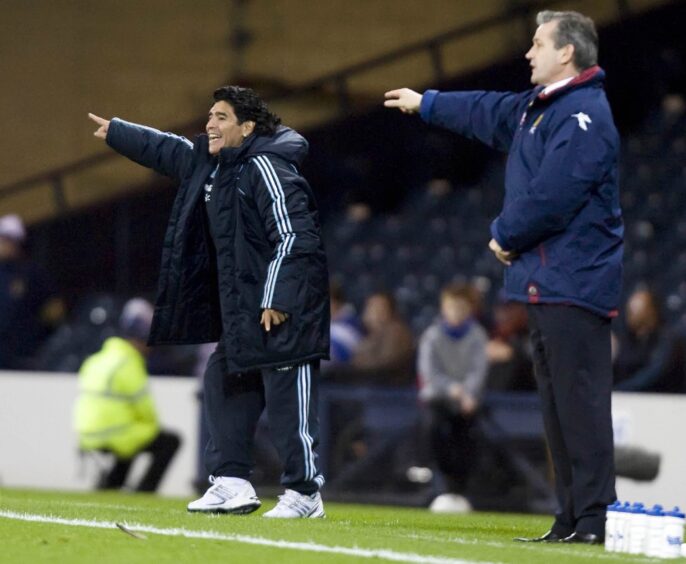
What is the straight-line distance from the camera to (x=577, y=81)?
577 centimetres

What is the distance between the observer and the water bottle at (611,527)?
215 inches

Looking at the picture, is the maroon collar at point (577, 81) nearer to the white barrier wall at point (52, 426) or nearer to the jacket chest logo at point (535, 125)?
the jacket chest logo at point (535, 125)

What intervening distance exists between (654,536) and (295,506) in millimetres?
1758

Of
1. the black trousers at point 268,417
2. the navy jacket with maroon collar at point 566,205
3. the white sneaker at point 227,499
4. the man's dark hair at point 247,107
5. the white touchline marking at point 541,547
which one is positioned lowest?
the white touchline marking at point 541,547

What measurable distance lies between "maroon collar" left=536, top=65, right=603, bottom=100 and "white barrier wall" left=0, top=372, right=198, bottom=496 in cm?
681

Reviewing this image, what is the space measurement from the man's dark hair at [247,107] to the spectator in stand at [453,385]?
4486 millimetres

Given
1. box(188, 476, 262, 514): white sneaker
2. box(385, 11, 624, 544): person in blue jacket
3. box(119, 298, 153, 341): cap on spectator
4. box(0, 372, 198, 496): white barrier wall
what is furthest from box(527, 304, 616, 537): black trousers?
box(119, 298, 153, 341): cap on spectator

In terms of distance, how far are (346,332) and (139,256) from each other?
3.96 m

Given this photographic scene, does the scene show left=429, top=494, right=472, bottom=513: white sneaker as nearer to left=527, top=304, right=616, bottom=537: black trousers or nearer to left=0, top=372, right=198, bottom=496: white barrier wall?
left=0, top=372, right=198, bottom=496: white barrier wall

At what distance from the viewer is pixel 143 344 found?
12602 mm

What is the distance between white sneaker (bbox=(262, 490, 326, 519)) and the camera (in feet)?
21.8

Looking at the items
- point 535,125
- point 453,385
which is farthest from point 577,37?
point 453,385

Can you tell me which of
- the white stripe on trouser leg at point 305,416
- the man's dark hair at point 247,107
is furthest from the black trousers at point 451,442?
the man's dark hair at point 247,107

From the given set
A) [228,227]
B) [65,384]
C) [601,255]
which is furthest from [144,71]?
[601,255]
